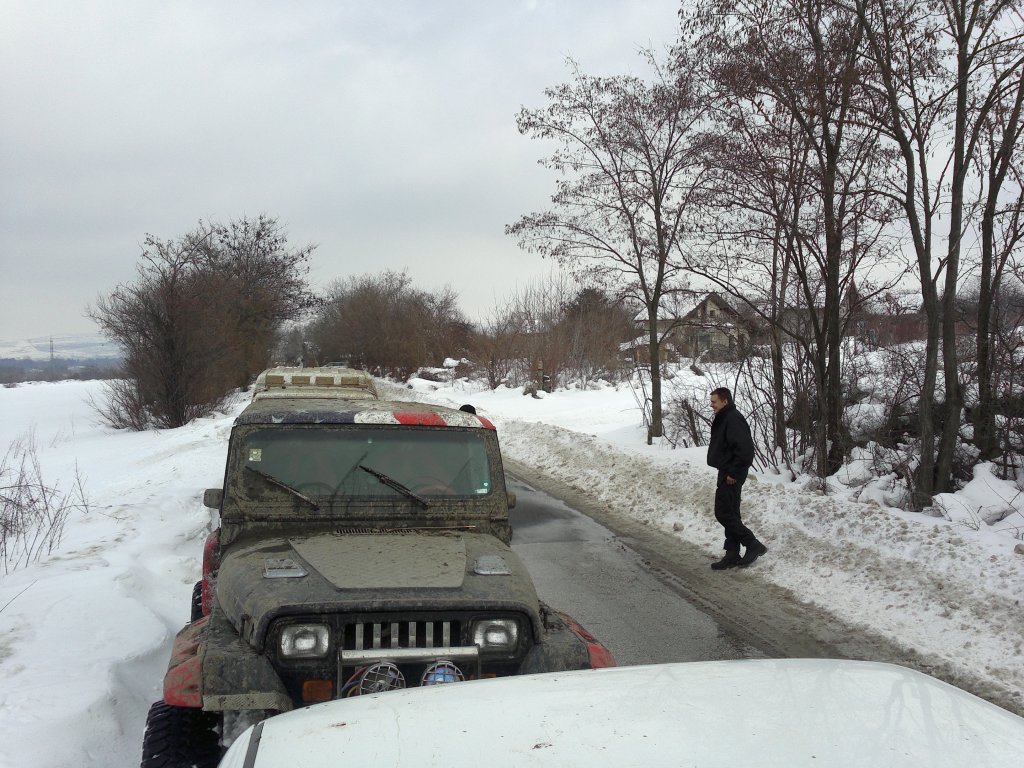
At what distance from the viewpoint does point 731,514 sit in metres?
7.20

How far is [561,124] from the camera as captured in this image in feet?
45.5

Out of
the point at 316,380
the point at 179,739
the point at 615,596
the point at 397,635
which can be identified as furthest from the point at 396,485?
the point at 316,380

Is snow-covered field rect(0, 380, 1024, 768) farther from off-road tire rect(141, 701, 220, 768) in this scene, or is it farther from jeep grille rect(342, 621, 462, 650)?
jeep grille rect(342, 621, 462, 650)

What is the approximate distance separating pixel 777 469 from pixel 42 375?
→ 11671cm

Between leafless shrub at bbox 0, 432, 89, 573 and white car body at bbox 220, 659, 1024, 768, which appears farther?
leafless shrub at bbox 0, 432, 89, 573

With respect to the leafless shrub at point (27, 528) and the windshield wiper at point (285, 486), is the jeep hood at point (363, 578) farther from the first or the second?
the leafless shrub at point (27, 528)

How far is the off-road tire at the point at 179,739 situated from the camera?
2744mm

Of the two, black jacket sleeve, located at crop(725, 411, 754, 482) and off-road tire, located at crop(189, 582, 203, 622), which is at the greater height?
black jacket sleeve, located at crop(725, 411, 754, 482)

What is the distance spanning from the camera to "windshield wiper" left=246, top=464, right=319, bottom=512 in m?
3.98

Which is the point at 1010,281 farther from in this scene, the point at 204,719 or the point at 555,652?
the point at 204,719

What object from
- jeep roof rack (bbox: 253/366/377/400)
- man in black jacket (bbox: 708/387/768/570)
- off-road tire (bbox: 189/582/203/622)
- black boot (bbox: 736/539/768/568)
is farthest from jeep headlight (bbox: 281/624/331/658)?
jeep roof rack (bbox: 253/366/377/400)

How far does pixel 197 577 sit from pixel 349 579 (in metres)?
4.25

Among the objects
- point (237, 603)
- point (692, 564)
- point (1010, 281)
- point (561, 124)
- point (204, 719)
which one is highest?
point (561, 124)

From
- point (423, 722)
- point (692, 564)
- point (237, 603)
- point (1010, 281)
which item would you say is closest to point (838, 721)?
point (423, 722)
